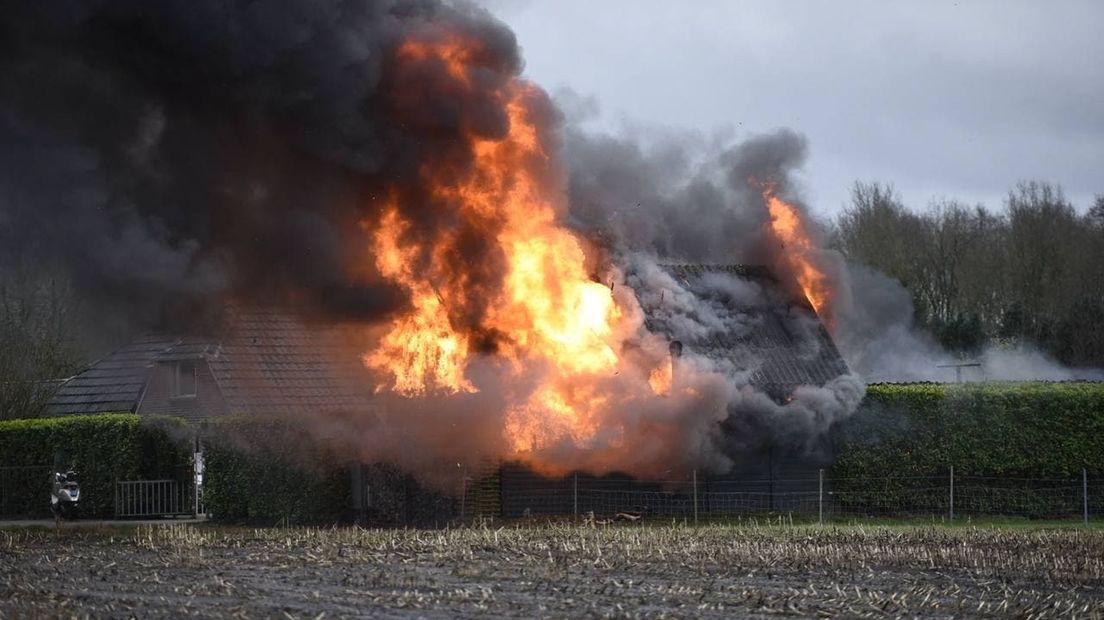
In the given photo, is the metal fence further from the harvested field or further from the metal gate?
the metal gate

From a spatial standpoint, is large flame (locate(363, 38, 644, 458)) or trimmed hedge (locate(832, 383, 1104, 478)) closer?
large flame (locate(363, 38, 644, 458))

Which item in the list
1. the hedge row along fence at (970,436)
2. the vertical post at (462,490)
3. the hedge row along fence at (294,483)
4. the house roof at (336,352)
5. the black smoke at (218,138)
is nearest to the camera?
the black smoke at (218,138)

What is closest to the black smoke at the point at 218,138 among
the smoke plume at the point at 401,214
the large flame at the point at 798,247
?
the smoke plume at the point at 401,214

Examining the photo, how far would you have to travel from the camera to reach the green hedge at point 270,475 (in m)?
37.6

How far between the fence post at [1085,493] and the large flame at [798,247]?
8.77 meters

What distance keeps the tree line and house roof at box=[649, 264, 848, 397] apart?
2515 cm

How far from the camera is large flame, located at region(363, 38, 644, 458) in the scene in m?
33.0

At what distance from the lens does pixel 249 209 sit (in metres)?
30.4

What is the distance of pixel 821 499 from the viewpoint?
128 feet

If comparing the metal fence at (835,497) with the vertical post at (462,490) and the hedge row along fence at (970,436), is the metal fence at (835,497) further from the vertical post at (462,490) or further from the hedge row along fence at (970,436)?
the vertical post at (462,490)

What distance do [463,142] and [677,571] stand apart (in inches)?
437

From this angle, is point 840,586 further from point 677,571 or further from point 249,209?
point 249,209

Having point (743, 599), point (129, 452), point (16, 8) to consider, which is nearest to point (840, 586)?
point (743, 599)

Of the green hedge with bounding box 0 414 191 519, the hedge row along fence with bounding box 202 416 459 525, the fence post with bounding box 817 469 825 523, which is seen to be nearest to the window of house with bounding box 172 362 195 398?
the green hedge with bounding box 0 414 191 519
